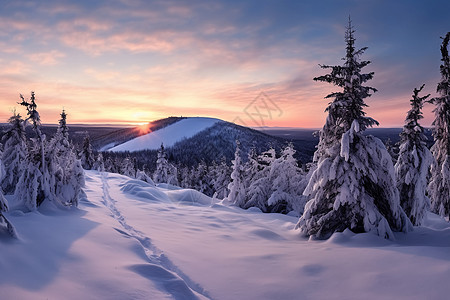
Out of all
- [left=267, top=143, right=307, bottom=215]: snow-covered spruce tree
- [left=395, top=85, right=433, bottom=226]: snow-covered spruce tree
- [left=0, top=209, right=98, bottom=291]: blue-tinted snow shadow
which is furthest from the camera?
[left=267, top=143, right=307, bottom=215]: snow-covered spruce tree

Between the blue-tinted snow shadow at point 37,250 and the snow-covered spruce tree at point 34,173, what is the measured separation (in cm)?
168

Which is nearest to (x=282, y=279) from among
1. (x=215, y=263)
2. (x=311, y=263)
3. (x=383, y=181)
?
(x=311, y=263)

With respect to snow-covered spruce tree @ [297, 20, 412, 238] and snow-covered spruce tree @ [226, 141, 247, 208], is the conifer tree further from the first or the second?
snow-covered spruce tree @ [226, 141, 247, 208]

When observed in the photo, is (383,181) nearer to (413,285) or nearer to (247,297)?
(413,285)

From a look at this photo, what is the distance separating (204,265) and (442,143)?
63.6 ft

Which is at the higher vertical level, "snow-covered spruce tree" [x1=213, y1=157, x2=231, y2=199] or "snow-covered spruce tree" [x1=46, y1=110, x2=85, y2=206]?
"snow-covered spruce tree" [x1=46, y1=110, x2=85, y2=206]

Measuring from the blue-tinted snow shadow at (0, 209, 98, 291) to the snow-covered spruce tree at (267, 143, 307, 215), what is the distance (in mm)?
15730

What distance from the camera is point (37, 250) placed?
20.6ft

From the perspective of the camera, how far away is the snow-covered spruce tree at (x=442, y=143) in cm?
1636

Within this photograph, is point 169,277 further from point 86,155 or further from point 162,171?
point 86,155

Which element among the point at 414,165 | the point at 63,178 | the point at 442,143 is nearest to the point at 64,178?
the point at 63,178

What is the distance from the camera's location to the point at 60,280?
16.8 ft

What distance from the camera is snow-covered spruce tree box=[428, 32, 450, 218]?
53.7ft

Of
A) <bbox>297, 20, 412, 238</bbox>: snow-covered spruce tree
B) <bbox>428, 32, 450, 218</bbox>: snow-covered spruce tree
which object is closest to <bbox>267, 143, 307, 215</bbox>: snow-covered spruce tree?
<bbox>428, 32, 450, 218</bbox>: snow-covered spruce tree
